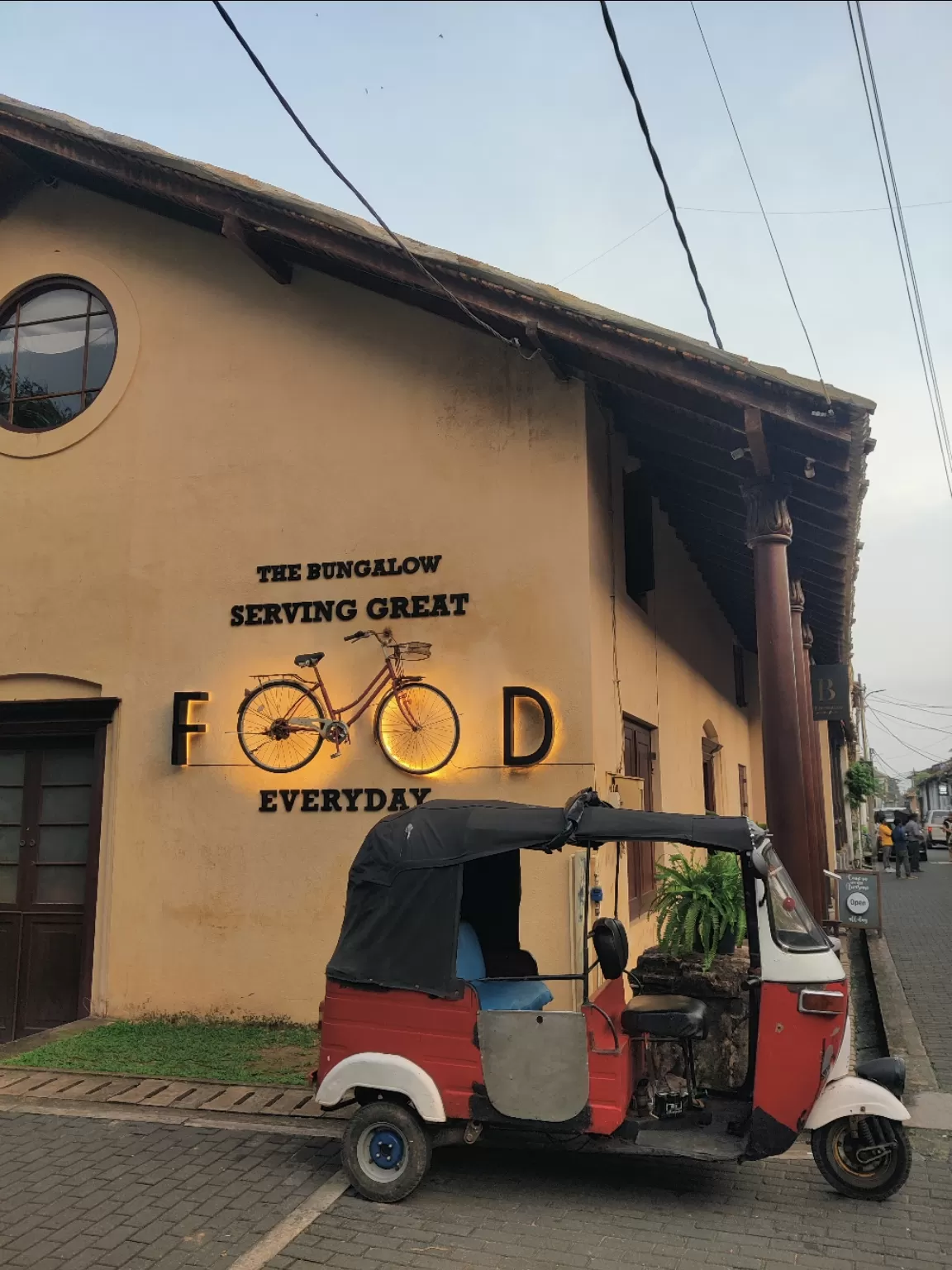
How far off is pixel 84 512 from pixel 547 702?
5.17 metres

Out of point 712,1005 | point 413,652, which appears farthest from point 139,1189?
point 413,652

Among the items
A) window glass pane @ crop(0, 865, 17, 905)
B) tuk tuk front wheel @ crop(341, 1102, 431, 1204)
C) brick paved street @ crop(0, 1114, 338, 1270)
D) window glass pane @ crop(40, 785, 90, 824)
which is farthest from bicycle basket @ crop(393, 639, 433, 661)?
window glass pane @ crop(0, 865, 17, 905)

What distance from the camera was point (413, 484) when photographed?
30.7 feet

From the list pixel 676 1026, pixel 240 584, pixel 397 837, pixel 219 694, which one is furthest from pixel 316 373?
pixel 676 1026

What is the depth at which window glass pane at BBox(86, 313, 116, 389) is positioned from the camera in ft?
34.8

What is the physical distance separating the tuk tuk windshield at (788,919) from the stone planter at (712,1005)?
746 mm

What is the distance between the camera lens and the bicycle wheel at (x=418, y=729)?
28.7ft

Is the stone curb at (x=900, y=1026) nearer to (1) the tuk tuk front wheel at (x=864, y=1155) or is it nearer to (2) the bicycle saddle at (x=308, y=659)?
(1) the tuk tuk front wheel at (x=864, y=1155)

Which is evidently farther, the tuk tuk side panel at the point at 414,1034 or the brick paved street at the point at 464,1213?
the tuk tuk side panel at the point at 414,1034

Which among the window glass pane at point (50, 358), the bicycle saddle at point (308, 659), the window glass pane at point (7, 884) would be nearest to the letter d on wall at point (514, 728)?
the bicycle saddle at point (308, 659)

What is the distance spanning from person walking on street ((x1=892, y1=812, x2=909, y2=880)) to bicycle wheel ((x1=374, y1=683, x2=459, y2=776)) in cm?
2209

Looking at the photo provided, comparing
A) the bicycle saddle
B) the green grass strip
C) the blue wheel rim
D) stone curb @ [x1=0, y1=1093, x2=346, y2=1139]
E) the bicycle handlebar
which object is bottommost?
stone curb @ [x1=0, y1=1093, x2=346, y2=1139]

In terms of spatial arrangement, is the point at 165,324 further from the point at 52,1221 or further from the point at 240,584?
the point at 52,1221

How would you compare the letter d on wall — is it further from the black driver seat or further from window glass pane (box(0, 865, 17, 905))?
window glass pane (box(0, 865, 17, 905))
